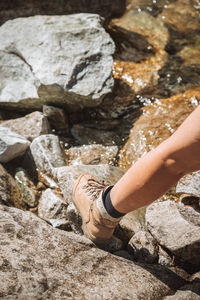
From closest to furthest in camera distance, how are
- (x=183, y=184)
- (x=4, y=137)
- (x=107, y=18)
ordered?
(x=183, y=184) → (x=4, y=137) → (x=107, y=18)

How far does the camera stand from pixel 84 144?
4.18 m

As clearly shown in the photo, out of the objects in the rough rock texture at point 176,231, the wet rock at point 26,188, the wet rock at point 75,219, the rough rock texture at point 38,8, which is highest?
the rough rock texture at point 38,8

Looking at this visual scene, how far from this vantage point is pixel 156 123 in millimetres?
4191

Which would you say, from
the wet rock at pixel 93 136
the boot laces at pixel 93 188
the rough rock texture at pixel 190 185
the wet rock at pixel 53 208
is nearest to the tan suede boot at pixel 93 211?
the boot laces at pixel 93 188

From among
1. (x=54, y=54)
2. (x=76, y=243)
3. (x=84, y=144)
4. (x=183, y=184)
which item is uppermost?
(x=54, y=54)

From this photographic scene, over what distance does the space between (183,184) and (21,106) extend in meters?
2.78

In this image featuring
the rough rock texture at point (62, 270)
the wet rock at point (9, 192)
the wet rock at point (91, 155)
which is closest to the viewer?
the rough rock texture at point (62, 270)

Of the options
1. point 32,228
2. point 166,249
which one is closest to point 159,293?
point 166,249

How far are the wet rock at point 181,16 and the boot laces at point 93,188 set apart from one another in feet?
15.6

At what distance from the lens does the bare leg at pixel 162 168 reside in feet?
5.17

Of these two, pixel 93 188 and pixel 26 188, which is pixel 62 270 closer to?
pixel 93 188

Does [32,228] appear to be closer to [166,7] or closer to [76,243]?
[76,243]

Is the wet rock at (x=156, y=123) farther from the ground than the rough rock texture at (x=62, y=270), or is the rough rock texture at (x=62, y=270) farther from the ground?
the rough rock texture at (x=62, y=270)

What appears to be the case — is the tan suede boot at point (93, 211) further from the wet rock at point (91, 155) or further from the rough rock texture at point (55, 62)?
the rough rock texture at point (55, 62)
